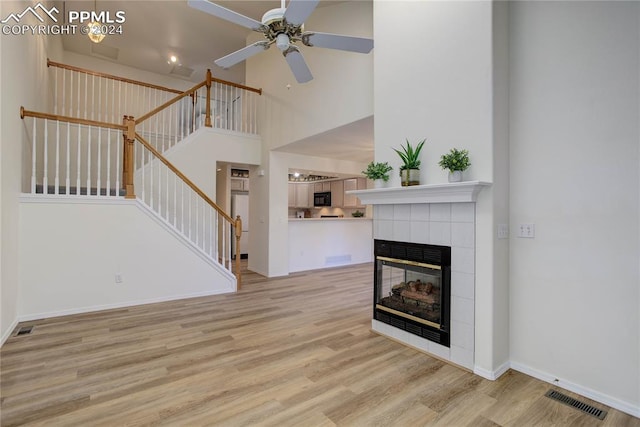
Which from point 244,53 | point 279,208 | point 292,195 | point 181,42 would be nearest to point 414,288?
point 244,53

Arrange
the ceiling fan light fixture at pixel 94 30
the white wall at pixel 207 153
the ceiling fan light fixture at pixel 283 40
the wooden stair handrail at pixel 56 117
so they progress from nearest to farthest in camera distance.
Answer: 1. the ceiling fan light fixture at pixel 283 40
2. the wooden stair handrail at pixel 56 117
3. the ceiling fan light fixture at pixel 94 30
4. the white wall at pixel 207 153

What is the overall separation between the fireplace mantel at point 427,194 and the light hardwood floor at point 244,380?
1.38m

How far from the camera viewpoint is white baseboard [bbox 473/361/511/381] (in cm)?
233

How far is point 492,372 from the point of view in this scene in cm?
233

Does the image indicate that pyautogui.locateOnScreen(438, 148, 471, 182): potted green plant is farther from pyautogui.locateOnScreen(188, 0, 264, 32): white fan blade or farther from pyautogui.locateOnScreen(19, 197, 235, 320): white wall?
pyautogui.locateOnScreen(19, 197, 235, 320): white wall

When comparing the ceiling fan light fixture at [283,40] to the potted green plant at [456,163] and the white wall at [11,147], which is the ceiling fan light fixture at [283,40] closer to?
the potted green plant at [456,163]

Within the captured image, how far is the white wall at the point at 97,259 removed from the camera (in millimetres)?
3535

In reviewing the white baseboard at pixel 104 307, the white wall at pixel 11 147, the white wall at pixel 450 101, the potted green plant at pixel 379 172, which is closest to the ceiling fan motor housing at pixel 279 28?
the white wall at pixel 450 101

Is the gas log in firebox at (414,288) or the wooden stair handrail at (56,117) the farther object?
the wooden stair handrail at (56,117)

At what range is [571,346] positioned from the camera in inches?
86.7

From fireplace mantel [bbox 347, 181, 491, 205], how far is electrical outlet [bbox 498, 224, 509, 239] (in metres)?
0.32

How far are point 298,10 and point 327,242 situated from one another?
17.1 feet

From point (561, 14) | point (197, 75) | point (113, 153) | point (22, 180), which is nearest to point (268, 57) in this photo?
point (197, 75)

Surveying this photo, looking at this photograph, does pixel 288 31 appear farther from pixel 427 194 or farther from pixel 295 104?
pixel 295 104
